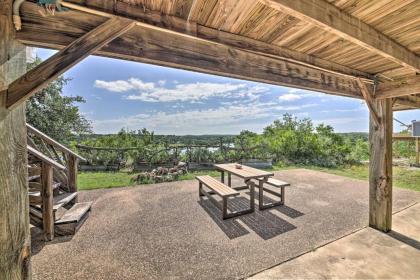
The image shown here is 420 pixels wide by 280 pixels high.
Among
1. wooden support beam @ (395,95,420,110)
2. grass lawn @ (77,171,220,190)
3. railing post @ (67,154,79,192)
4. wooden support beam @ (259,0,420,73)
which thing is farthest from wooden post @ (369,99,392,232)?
railing post @ (67,154,79,192)

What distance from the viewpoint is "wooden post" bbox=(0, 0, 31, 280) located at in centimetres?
104

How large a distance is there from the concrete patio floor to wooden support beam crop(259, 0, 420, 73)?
249 cm

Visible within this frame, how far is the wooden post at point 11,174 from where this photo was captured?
1.04 metres

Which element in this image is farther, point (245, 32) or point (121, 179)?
point (121, 179)

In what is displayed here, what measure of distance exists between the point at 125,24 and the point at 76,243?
302 centimetres

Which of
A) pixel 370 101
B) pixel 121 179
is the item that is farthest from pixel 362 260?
pixel 121 179

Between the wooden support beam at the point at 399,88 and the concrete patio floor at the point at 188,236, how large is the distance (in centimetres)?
223

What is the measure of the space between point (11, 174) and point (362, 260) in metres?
3.56

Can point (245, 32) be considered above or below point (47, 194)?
above

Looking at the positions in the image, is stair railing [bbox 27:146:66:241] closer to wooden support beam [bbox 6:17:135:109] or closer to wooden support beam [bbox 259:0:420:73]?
wooden support beam [bbox 6:17:135:109]

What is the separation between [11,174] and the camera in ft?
3.53

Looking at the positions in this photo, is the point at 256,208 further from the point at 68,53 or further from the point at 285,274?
the point at 68,53

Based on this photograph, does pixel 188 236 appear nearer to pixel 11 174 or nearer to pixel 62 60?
pixel 11 174

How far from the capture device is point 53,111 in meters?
7.05
